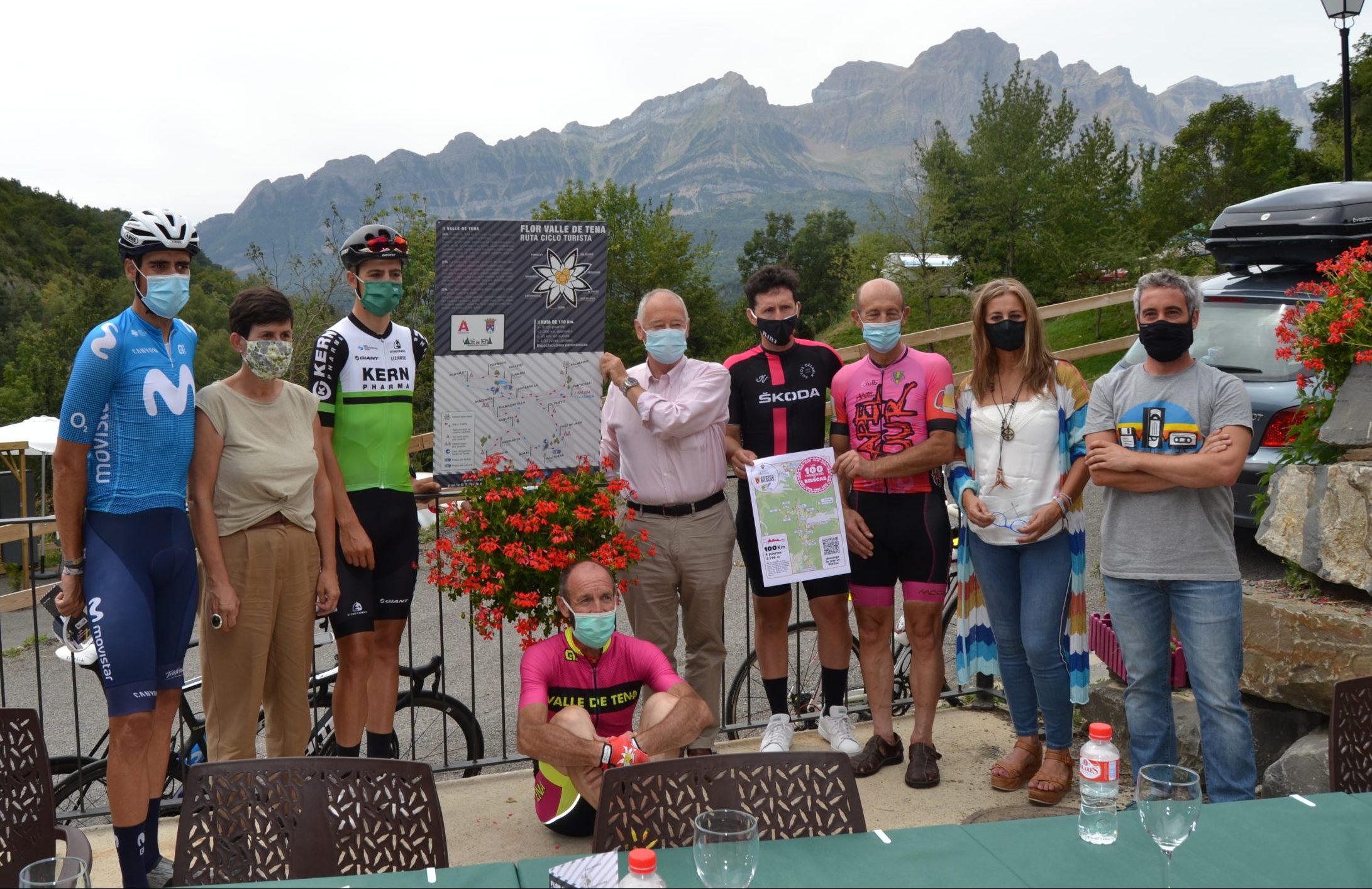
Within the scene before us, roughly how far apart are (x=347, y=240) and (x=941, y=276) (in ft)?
110

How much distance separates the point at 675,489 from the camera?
448 cm

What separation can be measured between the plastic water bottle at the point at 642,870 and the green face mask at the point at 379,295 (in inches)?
114

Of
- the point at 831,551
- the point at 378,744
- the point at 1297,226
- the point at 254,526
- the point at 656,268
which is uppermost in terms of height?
the point at 656,268

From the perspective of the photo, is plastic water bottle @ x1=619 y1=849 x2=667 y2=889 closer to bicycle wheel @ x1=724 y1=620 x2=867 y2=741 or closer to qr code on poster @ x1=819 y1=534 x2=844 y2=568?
qr code on poster @ x1=819 y1=534 x2=844 y2=568

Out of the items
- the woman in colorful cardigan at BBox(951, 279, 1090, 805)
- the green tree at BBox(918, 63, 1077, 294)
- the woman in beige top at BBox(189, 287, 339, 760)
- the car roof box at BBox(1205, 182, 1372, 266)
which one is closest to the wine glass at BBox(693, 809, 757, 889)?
the woman in beige top at BBox(189, 287, 339, 760)

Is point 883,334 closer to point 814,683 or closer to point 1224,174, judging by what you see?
point 814,683

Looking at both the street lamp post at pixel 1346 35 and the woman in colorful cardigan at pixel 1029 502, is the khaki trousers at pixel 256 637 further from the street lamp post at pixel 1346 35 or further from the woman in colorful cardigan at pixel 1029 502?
the street lamp post at pixel 1346 35

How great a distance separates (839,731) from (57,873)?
3.54m

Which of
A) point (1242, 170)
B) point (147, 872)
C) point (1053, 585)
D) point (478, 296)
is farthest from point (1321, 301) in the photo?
point (1242, 170)

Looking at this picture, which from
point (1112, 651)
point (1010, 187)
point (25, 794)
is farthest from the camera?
point (1010, 187)

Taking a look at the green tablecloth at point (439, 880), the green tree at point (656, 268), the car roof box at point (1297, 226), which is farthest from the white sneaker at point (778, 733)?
the green tree at point (656, 268)

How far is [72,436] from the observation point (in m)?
3.42

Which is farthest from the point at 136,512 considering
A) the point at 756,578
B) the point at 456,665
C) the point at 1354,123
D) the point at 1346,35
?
the point at 1354,123

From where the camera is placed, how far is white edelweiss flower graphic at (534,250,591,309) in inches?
186
